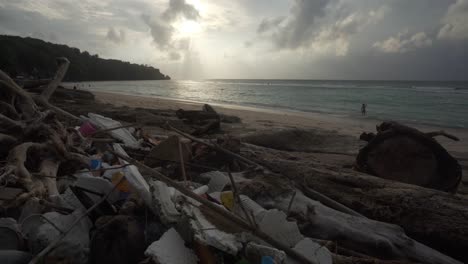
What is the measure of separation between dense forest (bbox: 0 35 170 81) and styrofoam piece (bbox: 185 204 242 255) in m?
39.6

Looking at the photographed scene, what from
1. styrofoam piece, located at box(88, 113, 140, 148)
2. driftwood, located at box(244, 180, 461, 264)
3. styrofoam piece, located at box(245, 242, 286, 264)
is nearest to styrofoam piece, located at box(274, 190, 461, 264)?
driftwood, located at box(244, 180, 461, 264)

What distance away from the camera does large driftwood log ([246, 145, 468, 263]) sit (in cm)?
245

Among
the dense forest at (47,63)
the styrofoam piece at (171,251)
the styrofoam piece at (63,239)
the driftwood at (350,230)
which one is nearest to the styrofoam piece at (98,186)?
the styrofoam piece at (63,239)

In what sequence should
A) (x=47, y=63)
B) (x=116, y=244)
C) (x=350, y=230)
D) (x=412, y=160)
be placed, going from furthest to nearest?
(x=47, y=63)
(x=412, y=160)
(x=350, y=230)
(x=116, y=244)

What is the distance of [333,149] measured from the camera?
6.45 m

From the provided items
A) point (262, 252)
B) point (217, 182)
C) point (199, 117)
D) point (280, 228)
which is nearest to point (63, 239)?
point (262, 252)

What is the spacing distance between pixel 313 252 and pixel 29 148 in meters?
3.16

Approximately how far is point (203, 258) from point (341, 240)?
1317 millimetres

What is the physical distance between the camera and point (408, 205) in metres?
2.71

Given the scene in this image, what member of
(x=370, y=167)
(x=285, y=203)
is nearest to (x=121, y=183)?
(x=285, y=203)

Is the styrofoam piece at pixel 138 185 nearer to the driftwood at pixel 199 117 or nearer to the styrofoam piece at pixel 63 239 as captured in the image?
the styrofoam piece at pixel 63 239

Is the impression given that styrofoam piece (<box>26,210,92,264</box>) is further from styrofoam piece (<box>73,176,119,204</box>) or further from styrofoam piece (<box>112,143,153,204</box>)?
styrofoam piece (<box>112,143,153,204</box>)

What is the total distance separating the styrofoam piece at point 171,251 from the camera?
1616mm

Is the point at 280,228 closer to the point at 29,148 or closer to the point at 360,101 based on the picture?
Answer: the point at 29,148
